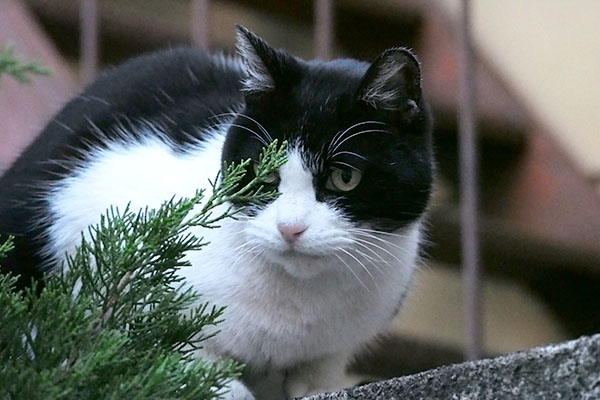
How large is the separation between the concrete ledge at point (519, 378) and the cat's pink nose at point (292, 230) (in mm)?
262

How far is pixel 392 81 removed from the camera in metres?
1.32

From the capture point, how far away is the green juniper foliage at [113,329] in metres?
0.83

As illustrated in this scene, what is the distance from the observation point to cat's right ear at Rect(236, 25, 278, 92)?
1.32m

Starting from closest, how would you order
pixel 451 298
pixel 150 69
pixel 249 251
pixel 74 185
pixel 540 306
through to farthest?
pixel 249 251 → pixel 74 185 → pixel 150 69 → pixel 540 306 → pixel 451 298

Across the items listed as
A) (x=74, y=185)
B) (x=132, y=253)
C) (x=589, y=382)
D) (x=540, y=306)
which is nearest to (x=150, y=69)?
(x=74, y=185)

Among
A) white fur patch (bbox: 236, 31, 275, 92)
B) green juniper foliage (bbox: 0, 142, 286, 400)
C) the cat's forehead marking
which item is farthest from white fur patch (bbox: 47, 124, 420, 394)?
green juniper foliage (bbox: 0, 142, 286, 400)

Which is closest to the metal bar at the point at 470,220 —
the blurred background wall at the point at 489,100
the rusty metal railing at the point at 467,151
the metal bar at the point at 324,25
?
the rusty metal railing at the point at 467,151

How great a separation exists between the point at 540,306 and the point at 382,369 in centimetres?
59

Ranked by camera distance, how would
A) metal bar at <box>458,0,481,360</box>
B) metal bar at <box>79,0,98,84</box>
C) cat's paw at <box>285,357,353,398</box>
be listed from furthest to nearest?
metal bar at <box>79,0,98,84</box>
metal bar at <box>458,0,481,360</box>
cat's paw at <box>285,357,353,398</box>

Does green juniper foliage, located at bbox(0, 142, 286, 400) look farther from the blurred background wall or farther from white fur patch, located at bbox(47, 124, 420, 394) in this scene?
the blurred background wall

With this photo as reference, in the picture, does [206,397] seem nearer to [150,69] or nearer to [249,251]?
[249,251]

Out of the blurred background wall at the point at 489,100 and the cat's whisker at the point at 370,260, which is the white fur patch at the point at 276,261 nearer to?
the cat's whisker at the point at 370,260

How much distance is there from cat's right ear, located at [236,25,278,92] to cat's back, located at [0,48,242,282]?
0.18 meters

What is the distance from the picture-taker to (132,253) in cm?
93
